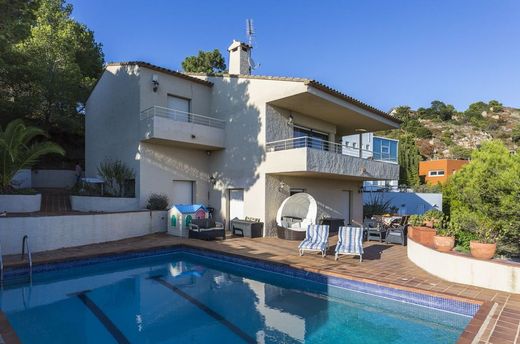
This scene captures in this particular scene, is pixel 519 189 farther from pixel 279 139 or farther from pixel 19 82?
pixel 19 82

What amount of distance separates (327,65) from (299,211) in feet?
41.5

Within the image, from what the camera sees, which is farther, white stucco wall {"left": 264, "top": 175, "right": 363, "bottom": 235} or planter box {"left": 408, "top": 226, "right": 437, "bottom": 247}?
white stucco wall {"left": 264, "top": 175, "right": 363, "bottom": 235}

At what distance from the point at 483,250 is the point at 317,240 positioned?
17.7ft

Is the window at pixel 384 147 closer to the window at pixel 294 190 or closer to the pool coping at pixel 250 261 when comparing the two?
the window at pixel 294 190

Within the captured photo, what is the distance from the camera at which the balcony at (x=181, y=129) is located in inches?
647

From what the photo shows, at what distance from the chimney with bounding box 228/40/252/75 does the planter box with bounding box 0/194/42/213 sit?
42.4 ft

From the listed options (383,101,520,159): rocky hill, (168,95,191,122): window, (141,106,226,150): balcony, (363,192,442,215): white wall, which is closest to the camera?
(141,106,226,150): balcony

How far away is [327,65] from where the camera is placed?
24531mm

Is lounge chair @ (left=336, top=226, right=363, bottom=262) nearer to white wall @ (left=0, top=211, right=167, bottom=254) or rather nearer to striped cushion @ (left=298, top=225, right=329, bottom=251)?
striped cushion @ (left=298, top=225, right=329, bottom=251)

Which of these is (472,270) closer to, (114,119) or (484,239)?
(484,239)

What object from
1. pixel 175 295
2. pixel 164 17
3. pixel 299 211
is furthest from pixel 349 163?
pixel 164 17

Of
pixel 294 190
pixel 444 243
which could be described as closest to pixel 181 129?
pixel 294 190

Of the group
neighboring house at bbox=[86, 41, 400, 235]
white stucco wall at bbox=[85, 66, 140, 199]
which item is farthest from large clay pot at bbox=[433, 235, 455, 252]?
white stucco wall at bbox=[85, 66, 140, 199]

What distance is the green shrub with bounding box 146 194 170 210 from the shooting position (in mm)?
17047
